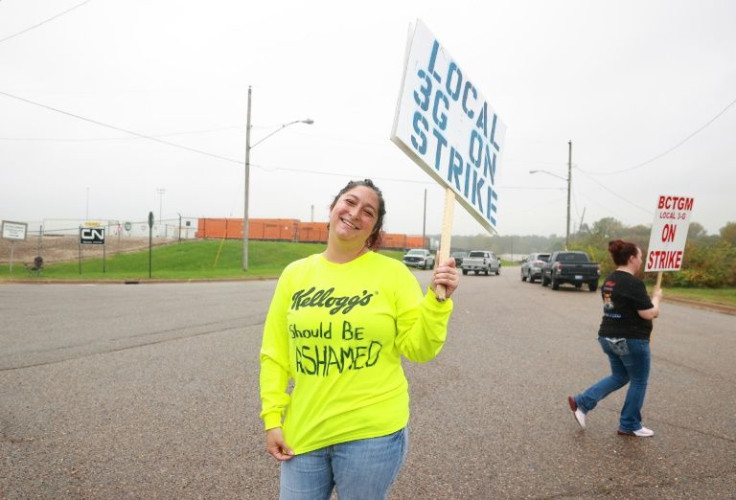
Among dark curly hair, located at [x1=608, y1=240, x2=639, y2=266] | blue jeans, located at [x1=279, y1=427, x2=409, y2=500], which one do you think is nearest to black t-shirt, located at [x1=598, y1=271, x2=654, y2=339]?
dark curly hair, located at [x1=608, y1=240, x2=639, y2=266]

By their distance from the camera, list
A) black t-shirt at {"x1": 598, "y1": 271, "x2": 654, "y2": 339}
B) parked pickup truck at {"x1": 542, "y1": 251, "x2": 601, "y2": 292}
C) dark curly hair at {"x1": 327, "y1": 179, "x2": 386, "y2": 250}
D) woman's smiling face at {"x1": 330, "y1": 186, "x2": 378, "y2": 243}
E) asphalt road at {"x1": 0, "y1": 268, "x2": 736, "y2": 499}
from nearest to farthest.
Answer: woman's smiling face at {"x1": 330, "y1": 186, "x2": 378, "y2": 243} < dark curly hair at {"x1": 327, "y1": 179, "x2": 386, "y2": 250} < asphalt road at {"x1": 0, "y1": 268, "x2": 736, "y2": 499} < black t-shirt at {"x1": 598, "y1": 271, "x2": 654, "y2": 339} < parked pickup truck at {"x1": 542, "y1": 251, "x2": 601, "y2": 292}

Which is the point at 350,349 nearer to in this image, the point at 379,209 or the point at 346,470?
the point at 346,470

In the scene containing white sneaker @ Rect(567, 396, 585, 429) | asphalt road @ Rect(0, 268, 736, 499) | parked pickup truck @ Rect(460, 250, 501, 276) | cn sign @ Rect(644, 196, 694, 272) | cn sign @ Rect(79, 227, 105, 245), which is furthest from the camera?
parked pickup truck @ Rect(460, 250, 501, 276)

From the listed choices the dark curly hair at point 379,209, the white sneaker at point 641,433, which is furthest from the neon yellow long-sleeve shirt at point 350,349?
the white sneaker at point 641,433

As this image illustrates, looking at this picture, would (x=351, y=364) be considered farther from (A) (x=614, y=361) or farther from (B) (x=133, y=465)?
(A) (x=614, y=361)

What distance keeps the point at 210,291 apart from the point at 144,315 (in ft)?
18.8

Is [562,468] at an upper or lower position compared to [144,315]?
upper

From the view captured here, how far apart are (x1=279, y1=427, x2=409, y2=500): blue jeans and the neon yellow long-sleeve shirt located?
38 millimetres

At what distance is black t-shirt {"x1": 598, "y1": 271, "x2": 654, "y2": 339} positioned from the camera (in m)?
4.16

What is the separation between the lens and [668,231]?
5.19 metres

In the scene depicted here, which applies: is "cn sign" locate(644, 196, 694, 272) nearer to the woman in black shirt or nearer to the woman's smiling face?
the woman in black shirt

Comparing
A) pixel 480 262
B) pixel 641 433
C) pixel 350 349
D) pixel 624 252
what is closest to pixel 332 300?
pixel 350 349

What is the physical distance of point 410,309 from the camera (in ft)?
6.29

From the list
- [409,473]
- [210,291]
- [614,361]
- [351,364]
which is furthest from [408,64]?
[210,291]
